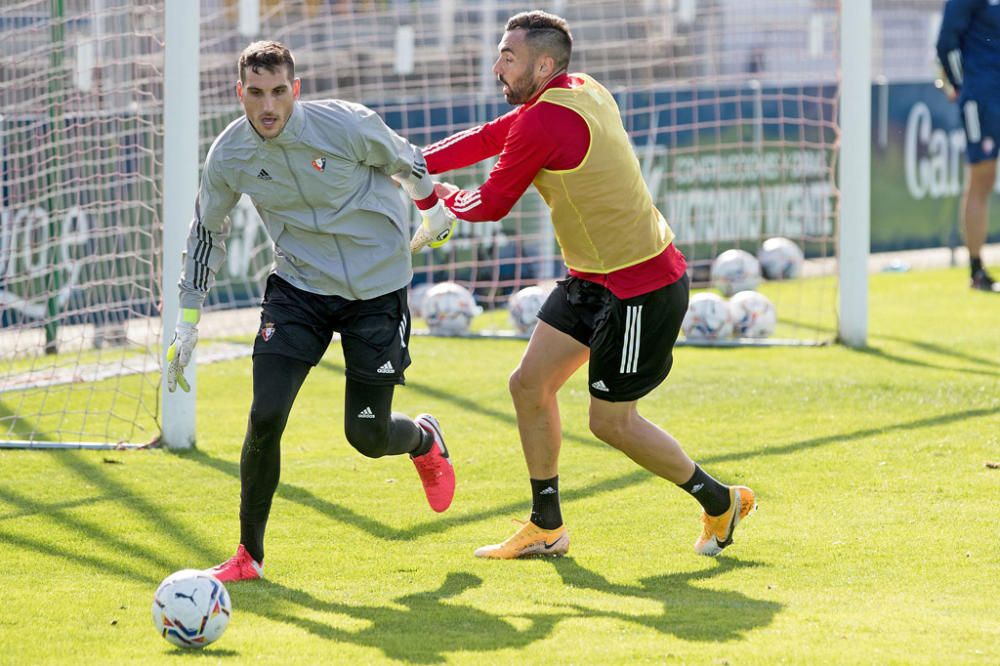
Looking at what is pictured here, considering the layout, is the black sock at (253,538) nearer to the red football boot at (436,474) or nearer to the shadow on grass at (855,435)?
the red football boot at (436,474)

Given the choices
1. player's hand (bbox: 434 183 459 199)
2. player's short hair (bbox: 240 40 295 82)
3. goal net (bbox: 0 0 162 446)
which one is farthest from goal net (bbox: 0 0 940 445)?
player's short hair (bbox: 240 40 295 82)

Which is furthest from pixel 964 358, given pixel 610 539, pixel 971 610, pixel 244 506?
pixel 244 506

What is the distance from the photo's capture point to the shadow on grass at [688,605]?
485cm

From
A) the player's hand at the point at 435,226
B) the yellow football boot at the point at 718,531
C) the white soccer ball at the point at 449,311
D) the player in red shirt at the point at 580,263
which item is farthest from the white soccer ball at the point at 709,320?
the player's hand at the point at 435,226

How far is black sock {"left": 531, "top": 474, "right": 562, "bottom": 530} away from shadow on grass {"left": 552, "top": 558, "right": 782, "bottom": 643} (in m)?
0.16

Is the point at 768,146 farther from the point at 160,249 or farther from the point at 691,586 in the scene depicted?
the point at 691,586

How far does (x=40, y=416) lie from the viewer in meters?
9.18

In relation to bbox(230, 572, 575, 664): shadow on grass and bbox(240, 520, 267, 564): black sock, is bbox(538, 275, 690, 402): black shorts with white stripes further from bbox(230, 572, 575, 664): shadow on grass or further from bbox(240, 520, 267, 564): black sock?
bbox(240, 520, 267, 564): black sock

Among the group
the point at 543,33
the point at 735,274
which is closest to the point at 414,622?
the point at 543,33

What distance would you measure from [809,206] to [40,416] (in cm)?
951

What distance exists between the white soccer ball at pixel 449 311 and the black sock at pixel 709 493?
6.27 meters

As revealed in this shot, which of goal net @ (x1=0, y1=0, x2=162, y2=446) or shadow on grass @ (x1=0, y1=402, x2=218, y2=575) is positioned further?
goal net @ (x1=0, y1=0, x2=162, y2=446)

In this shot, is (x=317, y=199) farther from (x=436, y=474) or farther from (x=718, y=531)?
(x=718, y=531)

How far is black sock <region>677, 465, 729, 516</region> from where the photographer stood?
585 centimetres
